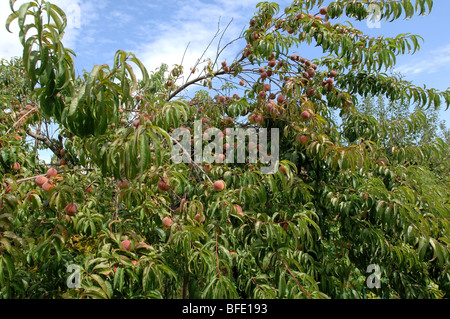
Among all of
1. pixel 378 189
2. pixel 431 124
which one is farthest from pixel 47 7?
pixel 431 124

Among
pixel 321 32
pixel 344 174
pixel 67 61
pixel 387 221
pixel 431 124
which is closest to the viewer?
pixel 67 61

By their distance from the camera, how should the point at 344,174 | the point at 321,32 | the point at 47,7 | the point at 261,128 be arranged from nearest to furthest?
the point at 47,7, the point at 344,174, the point at 261,128, the point at 321,32

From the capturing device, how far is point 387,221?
1.79 metres

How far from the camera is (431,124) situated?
35.5 ft

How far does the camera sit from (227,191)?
1635 mm

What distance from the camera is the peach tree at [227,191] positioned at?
3.84 ft

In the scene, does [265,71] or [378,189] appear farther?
[265,71]

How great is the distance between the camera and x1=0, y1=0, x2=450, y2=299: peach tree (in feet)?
3.84

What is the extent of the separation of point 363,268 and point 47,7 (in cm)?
234

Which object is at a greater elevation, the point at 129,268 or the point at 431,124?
the point at 431,124
